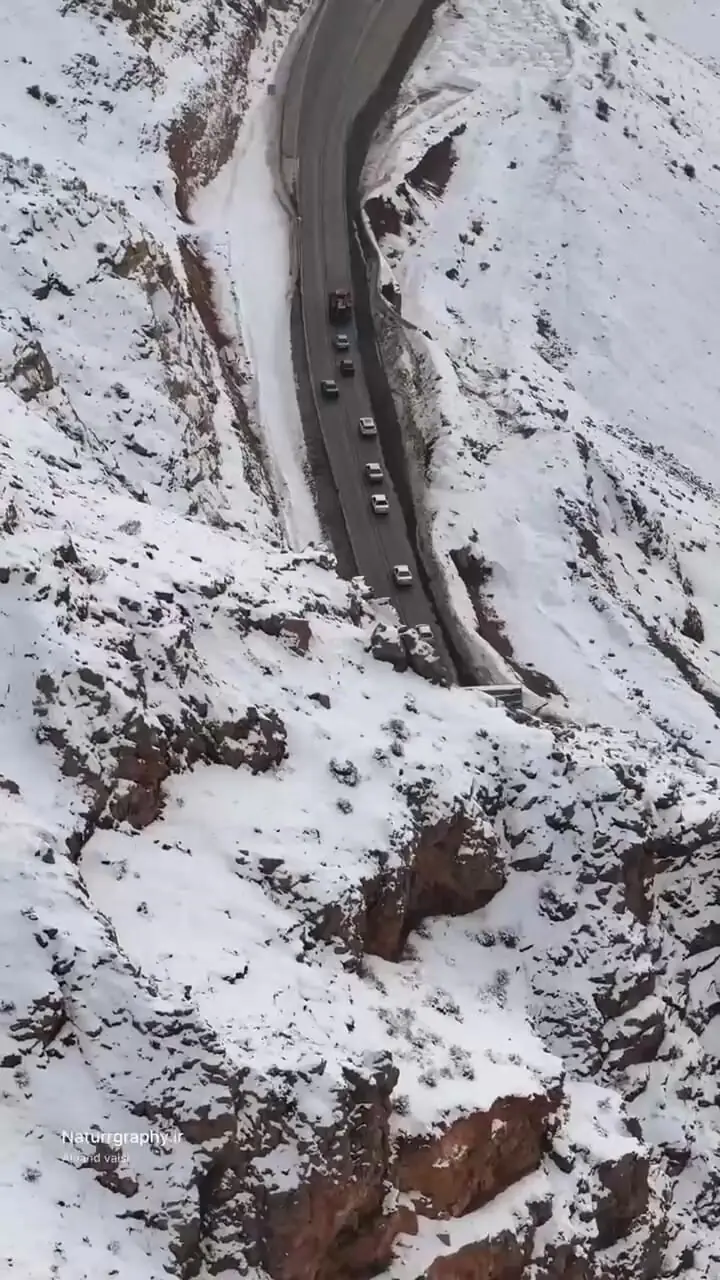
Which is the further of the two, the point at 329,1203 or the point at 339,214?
the point at 339,214

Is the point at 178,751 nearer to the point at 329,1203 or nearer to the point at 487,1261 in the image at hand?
the point at 329,1203

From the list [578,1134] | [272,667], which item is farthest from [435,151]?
[578,1134]

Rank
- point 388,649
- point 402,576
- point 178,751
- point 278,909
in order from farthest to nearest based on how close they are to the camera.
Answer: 1. point 402,576
2. point 388,649
3. point 178,751
4. point 278,909

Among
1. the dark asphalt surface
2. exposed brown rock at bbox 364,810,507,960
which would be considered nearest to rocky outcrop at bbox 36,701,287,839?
exposed brown rock at bbox 364,810,507,960

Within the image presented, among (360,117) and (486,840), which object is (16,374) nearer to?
(486,840)

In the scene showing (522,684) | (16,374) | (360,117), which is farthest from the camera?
(360,117)

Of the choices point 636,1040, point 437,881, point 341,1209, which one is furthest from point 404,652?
point 341,1209

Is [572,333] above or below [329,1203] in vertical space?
above

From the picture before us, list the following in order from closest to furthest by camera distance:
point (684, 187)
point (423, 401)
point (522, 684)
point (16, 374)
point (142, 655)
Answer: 1. point (142, 655)
2. point (16, 374)
3. point (522, 684)
4. point (423, 401)
5. point (684, 187)
